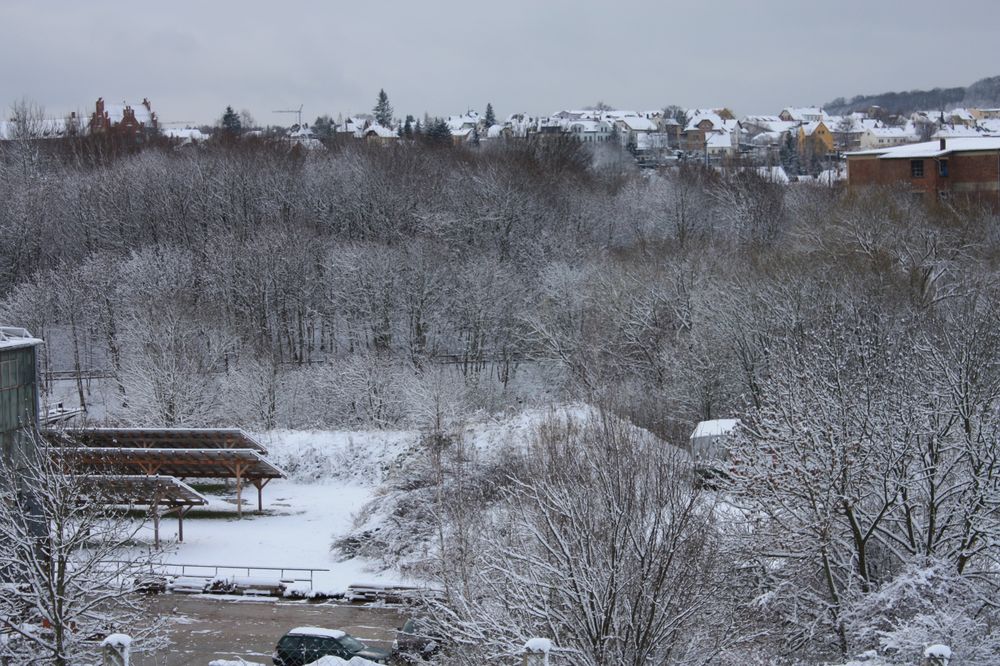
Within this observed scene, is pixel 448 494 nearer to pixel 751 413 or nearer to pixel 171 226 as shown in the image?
pixel 751 413

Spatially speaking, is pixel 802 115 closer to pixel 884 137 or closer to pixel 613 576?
pixel 884 137

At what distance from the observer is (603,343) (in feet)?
106

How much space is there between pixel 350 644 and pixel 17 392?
9.01 m

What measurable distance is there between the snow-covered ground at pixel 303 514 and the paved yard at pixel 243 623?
37.2 inches

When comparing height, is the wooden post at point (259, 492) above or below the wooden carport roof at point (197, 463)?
below

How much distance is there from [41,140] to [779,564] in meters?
62.3

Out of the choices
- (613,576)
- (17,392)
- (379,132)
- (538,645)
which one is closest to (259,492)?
(17,392)

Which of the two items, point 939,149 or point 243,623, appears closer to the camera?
point 243,623

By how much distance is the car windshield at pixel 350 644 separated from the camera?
14125mm

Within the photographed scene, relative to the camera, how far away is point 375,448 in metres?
25.5

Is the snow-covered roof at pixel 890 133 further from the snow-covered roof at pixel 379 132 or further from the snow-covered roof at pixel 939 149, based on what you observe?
the snow-covered roof at pixel 939 149

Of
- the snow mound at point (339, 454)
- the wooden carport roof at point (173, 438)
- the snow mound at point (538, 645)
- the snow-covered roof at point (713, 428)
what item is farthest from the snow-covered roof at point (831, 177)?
the snow mound at point (538, 645)

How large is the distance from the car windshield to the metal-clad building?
773 cm

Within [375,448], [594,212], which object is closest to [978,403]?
[375,448]
